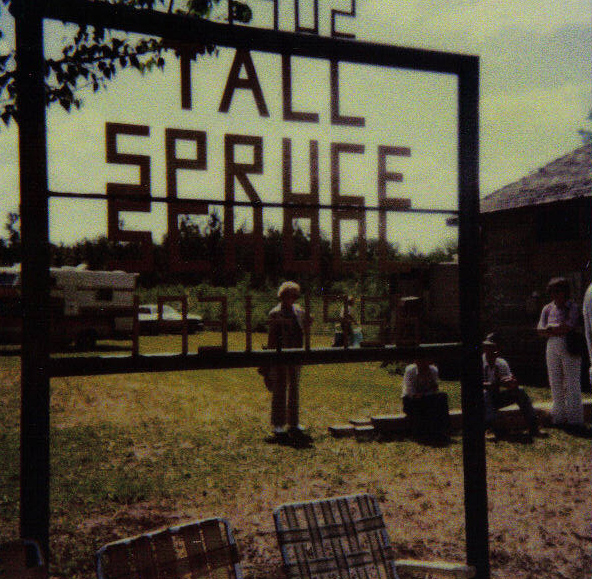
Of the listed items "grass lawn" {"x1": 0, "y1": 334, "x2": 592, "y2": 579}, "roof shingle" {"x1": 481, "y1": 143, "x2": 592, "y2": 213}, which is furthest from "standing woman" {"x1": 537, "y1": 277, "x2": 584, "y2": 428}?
"roof shingle" {"x1": 481, "y1": 143, "x2": 592, "y2": 213}

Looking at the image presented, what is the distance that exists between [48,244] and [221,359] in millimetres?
941

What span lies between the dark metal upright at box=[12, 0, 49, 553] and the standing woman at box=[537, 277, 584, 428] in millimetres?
6306

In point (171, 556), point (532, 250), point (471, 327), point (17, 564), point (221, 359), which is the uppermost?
point (532, 250)

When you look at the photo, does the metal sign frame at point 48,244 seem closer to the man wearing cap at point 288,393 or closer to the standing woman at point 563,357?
the man wearing cap at point 288,393

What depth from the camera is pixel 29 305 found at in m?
2.50

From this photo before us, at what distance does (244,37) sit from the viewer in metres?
3.00

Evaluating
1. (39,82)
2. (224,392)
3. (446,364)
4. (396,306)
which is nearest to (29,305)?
(39,82)

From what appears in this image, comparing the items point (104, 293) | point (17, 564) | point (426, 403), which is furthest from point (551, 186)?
point (17, 564)

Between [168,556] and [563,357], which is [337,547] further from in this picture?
[563,357]

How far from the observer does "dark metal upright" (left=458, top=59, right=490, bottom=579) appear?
338cm

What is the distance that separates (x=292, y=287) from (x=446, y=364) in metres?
7.57

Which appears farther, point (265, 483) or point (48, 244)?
point (265, 483)

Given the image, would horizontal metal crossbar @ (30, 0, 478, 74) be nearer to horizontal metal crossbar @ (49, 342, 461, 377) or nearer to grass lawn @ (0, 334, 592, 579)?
horizontal metal crossbar @ (49, 342, 461, 377)

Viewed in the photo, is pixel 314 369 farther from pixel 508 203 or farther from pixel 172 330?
pixel 172 330
